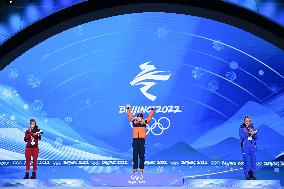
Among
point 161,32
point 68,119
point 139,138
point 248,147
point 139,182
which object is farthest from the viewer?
point 161,32

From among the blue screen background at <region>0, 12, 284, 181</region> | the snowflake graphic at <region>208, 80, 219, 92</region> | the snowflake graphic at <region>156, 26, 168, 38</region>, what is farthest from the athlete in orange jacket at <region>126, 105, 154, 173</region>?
the snowflake graphic at <region>156, 26, 168, 38</region>

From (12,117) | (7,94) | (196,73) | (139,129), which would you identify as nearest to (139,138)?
(139,129)

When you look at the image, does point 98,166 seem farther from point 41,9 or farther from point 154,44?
point 41,9

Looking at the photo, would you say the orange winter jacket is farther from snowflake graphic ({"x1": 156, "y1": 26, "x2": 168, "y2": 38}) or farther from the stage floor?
snowflake graphic ({"x1": 156, "y1": 26, "x2": 168, "y2": 38})

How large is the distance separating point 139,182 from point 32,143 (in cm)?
191

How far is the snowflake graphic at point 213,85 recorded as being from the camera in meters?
7.66

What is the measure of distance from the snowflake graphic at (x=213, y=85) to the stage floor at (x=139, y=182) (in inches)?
60.3

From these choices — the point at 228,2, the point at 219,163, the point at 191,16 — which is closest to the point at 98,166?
the point at 219,163

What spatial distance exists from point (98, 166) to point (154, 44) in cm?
228

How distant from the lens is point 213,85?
7.66 meters

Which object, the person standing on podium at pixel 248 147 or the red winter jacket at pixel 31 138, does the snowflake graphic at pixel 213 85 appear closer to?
the person standing on podium at pixel 248 147

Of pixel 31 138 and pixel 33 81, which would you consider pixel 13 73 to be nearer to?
pixel 33 81

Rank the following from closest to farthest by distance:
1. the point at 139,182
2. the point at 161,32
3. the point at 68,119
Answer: the point at 139,182
the point at 68,119
the point at 161,32

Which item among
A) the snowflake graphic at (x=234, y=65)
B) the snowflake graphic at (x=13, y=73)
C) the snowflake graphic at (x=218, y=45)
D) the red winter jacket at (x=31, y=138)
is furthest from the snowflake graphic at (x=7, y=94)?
the snowflake graphic at (x=234, y=65)
